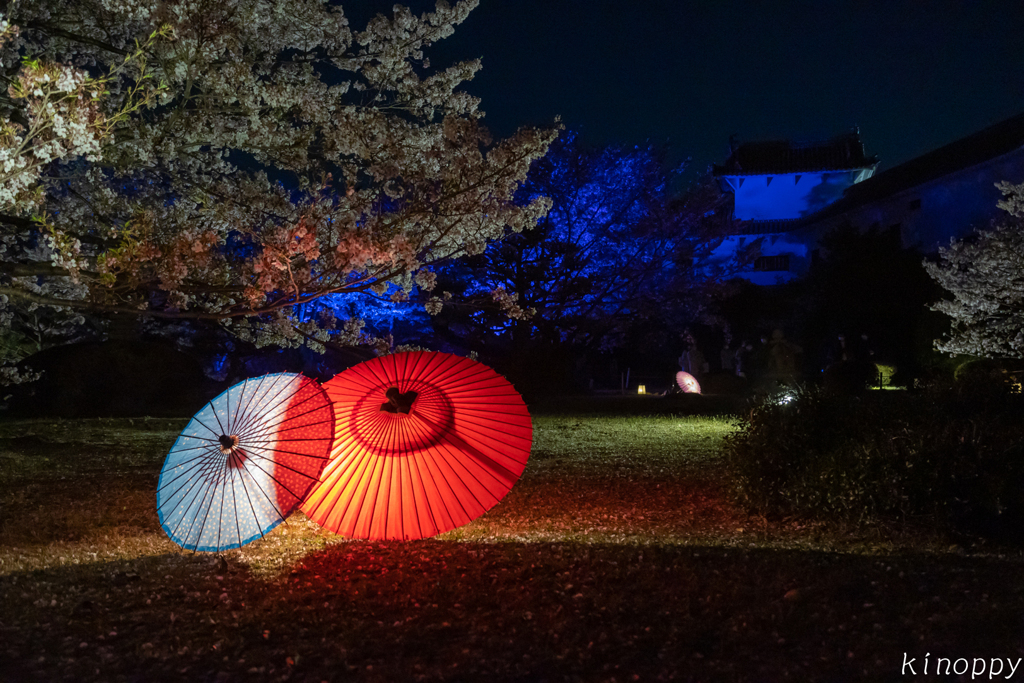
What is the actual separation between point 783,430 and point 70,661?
564 cm

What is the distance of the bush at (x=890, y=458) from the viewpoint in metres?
5.87

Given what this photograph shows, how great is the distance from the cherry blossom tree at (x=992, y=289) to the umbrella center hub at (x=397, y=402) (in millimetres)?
15031

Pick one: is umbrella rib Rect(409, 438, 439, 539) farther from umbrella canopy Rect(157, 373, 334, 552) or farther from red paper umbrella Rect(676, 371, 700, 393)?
red paper umbrella Rect(676, 371, 700, 393)

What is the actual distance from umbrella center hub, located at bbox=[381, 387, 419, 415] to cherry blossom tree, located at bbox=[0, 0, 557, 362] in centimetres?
172

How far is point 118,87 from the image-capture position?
31.8 feet

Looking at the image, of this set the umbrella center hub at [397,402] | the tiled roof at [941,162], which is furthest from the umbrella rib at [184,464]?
the tiled roof at [941,162]

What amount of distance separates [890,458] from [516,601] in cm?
344

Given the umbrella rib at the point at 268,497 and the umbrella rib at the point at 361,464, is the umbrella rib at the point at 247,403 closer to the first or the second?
the umbrella rib at the point at 268,497

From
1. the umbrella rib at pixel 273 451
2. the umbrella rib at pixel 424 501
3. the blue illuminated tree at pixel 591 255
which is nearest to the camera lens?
the umbrella rib at pixel 273 451

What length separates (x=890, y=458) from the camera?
20.2 feet

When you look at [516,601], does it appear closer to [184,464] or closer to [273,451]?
[273,451]

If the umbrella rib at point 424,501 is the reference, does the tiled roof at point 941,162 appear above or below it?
above

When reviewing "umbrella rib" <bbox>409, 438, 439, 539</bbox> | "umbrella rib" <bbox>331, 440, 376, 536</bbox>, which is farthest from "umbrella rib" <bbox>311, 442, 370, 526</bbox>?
"umbrella rib" <bbox>409, 438, 439, 539</bbox>

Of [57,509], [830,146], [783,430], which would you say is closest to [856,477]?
[783,430]
